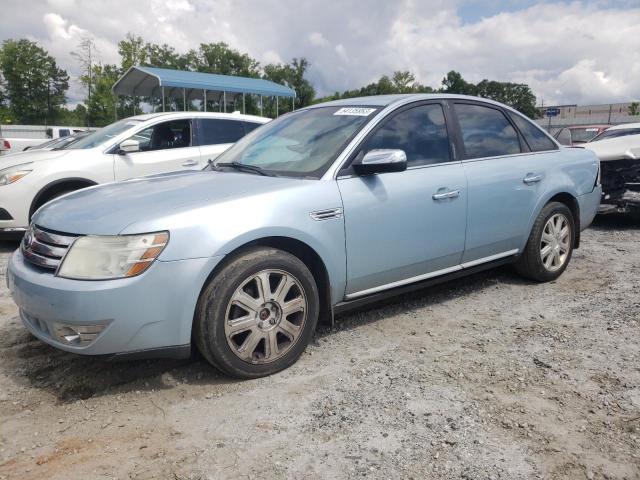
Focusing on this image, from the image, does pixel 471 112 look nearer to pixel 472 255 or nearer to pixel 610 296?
pixel 472 255

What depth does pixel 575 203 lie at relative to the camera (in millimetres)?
4828

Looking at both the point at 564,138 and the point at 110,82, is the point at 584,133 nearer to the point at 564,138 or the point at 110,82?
the point at 564,138

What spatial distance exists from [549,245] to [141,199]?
11.5 feet

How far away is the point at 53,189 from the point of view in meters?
6.21

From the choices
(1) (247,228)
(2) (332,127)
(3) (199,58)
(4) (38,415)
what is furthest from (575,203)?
(3) (199,58)

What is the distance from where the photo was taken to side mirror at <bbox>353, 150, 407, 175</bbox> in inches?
125

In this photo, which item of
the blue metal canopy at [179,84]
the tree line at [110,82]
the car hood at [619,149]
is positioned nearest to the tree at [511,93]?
the tree line at [110,82]

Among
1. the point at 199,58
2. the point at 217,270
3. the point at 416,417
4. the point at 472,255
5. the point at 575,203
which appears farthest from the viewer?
the point at 199,58

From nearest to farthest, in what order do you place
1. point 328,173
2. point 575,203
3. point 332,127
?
point 328,173
point 332,127
point 575,203

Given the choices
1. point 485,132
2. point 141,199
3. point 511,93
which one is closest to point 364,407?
point 141,199

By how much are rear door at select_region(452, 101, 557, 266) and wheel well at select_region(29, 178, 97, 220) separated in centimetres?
465

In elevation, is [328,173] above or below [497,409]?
above

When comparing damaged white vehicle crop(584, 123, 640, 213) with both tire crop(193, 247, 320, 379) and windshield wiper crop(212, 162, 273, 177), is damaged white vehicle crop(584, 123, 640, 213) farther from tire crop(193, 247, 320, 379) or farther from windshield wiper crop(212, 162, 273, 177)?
tire crop(193, 247, 320, 379)

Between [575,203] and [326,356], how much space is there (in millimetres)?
3023
